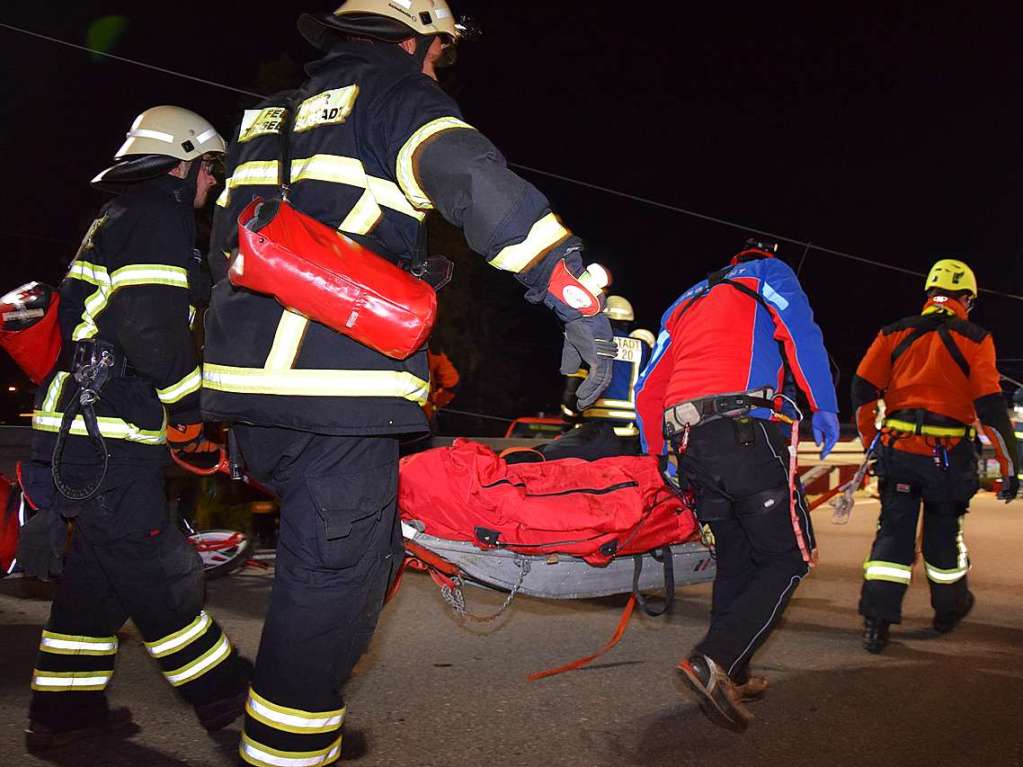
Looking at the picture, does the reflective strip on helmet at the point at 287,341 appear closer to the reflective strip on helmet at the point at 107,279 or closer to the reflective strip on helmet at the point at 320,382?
the reflective strip on helmet at the point at 320,382

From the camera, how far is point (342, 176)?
2.46 meters

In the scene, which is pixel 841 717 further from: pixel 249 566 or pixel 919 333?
pixel 249 566

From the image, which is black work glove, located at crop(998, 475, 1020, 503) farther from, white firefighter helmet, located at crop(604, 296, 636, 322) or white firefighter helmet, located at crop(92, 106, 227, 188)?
white firefighter helmet, located at crop(92, 106, 227, 188)

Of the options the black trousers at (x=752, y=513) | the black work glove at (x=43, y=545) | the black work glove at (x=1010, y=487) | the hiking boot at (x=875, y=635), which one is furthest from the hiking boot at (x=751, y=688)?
the black work glove at (x=43, y=545)

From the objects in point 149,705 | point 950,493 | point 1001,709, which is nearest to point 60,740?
point 149,705

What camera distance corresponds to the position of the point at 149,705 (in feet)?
12.6

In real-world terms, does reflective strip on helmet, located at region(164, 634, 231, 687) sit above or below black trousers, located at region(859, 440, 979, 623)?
below

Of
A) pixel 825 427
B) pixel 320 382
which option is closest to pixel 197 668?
pixel 320 382

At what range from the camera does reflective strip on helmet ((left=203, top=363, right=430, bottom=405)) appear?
240 cm

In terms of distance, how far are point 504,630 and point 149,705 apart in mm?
1962

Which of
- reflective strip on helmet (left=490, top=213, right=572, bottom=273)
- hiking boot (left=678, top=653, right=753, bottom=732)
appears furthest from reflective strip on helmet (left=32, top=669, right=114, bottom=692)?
reflective strip on helmet (left=490, top=213, right=572, bottom=273)

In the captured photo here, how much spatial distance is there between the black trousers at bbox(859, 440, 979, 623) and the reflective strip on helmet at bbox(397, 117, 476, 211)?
382 cm

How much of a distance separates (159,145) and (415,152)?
5.59 ft

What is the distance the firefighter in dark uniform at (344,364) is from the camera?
2.34 metres
